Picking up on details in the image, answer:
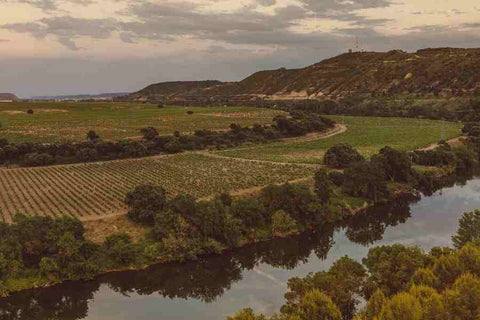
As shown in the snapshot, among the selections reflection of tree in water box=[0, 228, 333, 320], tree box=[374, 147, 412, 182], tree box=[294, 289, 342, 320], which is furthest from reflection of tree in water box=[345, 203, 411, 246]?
tree box=[294, 289, 342, 320]

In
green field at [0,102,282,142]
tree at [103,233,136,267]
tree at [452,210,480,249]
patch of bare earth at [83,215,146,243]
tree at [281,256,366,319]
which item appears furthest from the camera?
green field at [0,102,282,142]

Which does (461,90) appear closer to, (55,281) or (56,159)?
(56,159)

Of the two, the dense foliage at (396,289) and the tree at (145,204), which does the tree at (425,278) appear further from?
the tree at (145,204)

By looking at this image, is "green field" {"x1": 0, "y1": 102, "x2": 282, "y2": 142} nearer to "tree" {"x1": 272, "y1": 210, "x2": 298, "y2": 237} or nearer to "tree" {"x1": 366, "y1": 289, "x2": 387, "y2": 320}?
"tree" {"x1": 272, "y1": 210, "x2": 298, "y2": 237}

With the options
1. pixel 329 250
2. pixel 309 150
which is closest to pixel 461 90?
pixel 309 150

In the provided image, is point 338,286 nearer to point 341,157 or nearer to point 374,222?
point 374,222

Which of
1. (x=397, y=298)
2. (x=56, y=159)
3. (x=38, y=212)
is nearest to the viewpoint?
(x=397, y=298)
